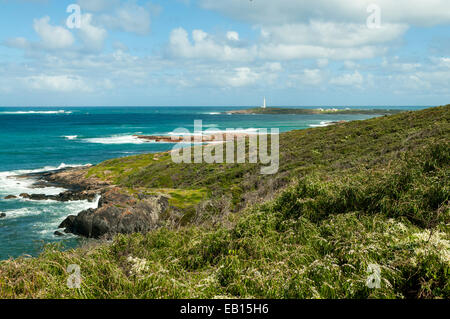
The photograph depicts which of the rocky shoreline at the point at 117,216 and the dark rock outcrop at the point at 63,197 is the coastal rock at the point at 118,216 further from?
the dark rock outcrop at the point at 63,197

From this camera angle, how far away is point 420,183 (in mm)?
9961

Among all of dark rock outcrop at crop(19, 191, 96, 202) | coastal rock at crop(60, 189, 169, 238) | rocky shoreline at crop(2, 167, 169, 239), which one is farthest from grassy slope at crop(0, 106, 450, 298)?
dark rock outcrop at crop(19, 191, 96, 202)

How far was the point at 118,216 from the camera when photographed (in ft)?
69.6

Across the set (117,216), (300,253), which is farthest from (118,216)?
(300,253)

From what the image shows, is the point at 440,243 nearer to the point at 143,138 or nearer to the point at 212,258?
the point at 212,258

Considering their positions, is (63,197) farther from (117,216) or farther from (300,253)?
(300,253)

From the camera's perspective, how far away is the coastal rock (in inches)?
811

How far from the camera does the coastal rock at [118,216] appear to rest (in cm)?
2061

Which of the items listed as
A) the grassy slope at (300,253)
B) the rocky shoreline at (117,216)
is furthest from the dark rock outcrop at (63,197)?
the grassy slope at (300,253)

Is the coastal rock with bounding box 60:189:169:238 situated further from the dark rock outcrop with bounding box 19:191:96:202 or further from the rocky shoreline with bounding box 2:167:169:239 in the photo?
the dark rock outcrop with bounding box 19:191:96:202

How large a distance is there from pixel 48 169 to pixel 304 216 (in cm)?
4982

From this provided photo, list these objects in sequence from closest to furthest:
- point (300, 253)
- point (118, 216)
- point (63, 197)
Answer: point (300, 253), point (118, 216), point (63, 197)

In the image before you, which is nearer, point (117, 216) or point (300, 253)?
point (300, 253)
